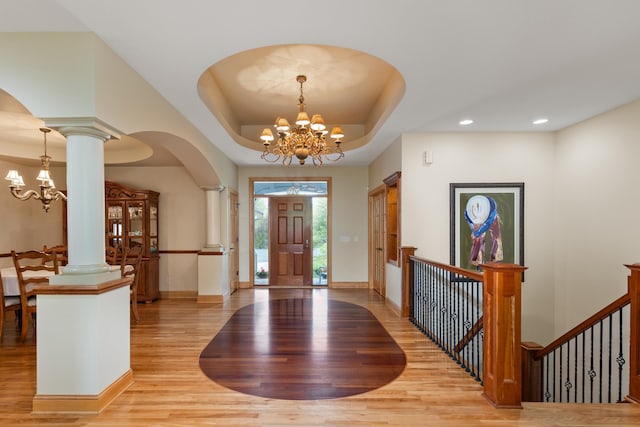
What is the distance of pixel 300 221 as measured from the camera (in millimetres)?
7668

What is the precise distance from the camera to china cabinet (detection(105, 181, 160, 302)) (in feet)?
20.1

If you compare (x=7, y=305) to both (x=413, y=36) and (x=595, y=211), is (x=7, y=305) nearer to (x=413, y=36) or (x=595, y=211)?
(x=413, y=36)

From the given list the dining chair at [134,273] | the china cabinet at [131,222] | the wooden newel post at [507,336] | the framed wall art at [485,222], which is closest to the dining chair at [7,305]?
the dining chair at [134,273]

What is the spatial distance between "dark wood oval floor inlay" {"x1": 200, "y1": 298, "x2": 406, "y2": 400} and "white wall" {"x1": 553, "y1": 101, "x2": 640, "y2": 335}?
2.69 m

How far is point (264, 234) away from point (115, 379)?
200 inches

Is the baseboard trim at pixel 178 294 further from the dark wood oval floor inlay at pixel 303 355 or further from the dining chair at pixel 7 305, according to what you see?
the dining chair at pixel 7 305

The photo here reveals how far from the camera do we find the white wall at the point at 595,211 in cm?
393

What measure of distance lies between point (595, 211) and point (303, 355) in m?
4.07

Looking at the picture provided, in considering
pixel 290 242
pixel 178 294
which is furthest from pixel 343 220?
pixel 178 294

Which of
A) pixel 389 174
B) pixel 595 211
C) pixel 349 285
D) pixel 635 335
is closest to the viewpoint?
pixel 635 335

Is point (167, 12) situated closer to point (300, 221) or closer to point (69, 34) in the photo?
point (69, 34)

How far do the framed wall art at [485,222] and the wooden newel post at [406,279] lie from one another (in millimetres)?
668

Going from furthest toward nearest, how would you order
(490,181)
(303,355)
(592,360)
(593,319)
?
1. (490,181)
2. (303,355)
3. (593,319)
4. (592,360)

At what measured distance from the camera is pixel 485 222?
501 cm
